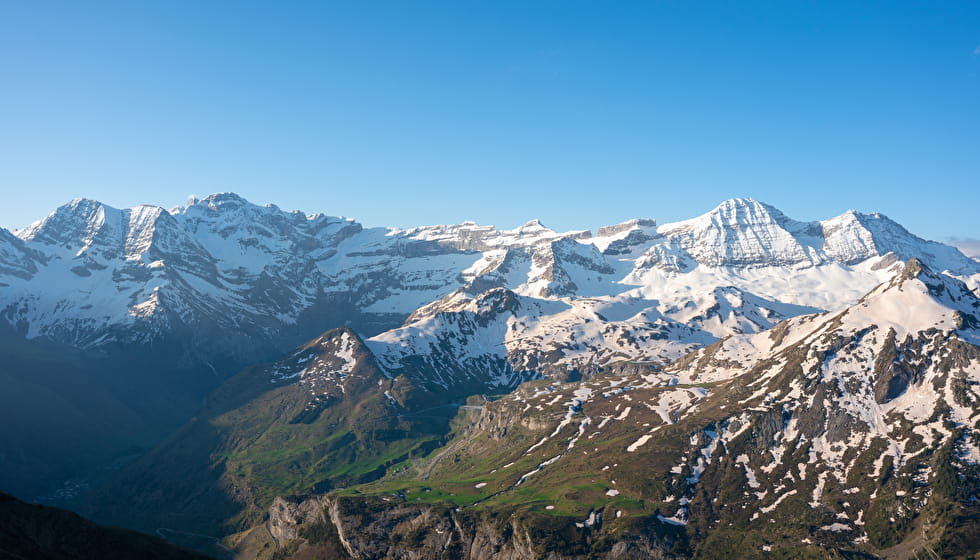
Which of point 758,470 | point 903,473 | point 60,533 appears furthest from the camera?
point 758,470

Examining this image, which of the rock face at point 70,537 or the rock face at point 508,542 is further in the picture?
the rock face at point 508,542

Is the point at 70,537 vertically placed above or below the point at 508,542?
above

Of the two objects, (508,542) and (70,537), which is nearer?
(70,537)

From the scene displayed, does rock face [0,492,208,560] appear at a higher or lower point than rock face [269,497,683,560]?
higher

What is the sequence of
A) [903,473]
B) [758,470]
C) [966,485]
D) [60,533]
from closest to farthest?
[60,533] < [966,485] < [903,473] < [758,470]

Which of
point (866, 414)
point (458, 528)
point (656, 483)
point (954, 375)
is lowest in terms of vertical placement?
point (458, 528)

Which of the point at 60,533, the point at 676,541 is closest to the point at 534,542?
the point at 676,541

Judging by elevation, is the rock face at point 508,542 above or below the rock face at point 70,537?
below

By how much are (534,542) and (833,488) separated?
89582mm

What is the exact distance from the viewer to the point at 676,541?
173000 mm

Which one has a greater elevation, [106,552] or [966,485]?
[106,552]

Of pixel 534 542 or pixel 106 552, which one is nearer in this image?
pixel 106 552

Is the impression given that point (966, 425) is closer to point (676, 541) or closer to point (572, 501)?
→ point (676, 541)

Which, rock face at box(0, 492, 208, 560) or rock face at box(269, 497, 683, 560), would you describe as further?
rock face at box(269, 497, 683, 560)
